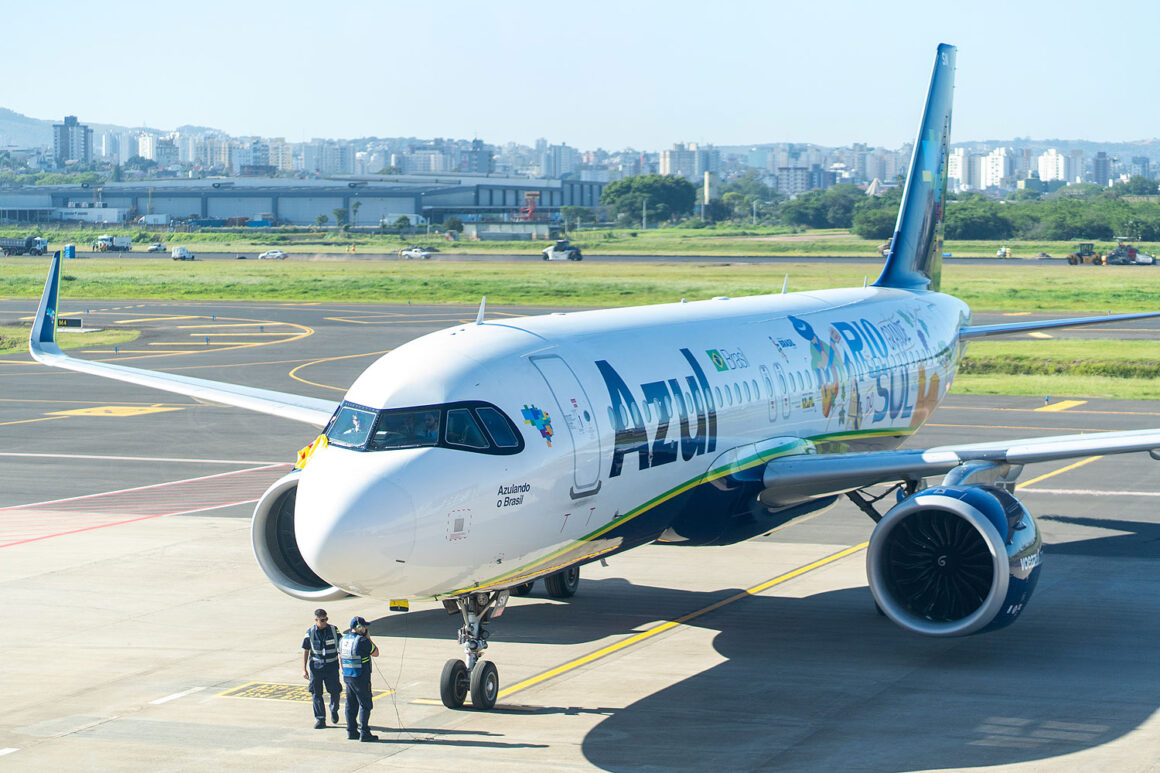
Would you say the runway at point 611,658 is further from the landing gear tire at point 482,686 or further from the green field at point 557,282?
the green field at point 557,282

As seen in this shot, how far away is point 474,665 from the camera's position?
1920cm

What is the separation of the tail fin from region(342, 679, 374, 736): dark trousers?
1971cm

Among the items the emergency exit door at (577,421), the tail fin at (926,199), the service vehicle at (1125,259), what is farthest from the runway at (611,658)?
the service vehicle at (1125,259)

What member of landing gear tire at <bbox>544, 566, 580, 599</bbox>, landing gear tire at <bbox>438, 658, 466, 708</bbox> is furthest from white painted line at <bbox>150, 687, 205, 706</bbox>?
landing gear tire at <bbox>544, 566, 580, 599</bbox>

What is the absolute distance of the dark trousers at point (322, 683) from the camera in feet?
61.6

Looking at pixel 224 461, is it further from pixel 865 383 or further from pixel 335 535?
pixel 335 535

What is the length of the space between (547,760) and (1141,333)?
216 ft

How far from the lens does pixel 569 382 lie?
19688 mm

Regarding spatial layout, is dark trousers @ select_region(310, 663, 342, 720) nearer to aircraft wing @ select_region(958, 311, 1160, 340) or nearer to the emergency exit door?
the emergency exit door

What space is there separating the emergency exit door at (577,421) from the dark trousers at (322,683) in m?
3.85

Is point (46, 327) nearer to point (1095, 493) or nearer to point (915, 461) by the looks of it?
point (915, 461)

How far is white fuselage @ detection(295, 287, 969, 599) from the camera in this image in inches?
666

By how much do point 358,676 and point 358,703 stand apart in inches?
15.2

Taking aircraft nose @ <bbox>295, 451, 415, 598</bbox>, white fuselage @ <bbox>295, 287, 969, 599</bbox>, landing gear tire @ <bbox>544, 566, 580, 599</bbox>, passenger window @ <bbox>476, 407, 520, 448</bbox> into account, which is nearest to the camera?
aircraft nose @ <bbox>295, 451, 415, 598</bbox>
